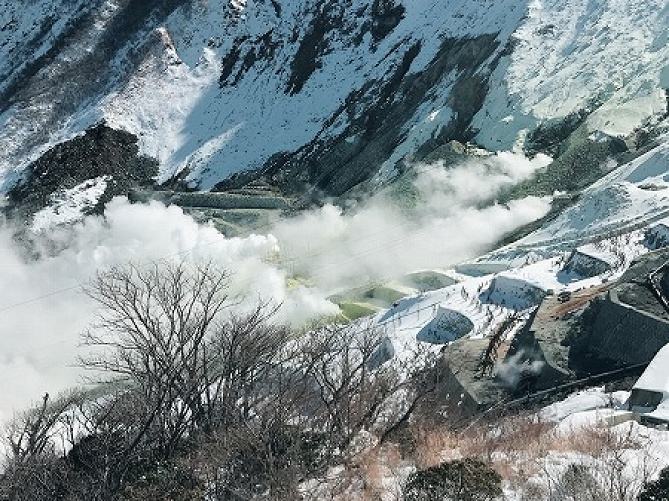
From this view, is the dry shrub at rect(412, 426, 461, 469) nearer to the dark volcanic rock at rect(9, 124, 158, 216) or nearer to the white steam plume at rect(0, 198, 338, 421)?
the white steam plume at rect(0, 198, 338, 421)

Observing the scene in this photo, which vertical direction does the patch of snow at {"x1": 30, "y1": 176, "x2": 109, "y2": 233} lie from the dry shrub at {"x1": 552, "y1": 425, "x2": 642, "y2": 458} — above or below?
above

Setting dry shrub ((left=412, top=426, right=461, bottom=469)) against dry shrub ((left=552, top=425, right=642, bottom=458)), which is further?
A: dry shrub ((left=412, top=426, right=461, bottom=469))

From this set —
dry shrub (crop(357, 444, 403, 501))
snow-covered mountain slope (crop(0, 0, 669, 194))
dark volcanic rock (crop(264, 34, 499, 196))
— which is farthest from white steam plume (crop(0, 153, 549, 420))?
dry shrub (crop(357, 444, 403, 501))

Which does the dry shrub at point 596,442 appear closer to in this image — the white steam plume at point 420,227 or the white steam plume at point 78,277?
the white steam plume at point 78,277

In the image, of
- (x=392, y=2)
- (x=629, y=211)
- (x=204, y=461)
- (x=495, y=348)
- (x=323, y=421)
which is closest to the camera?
(x=204, y=461)

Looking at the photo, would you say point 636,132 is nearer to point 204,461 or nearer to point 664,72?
point 664,72

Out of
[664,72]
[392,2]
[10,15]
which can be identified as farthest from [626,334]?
[10,15]
